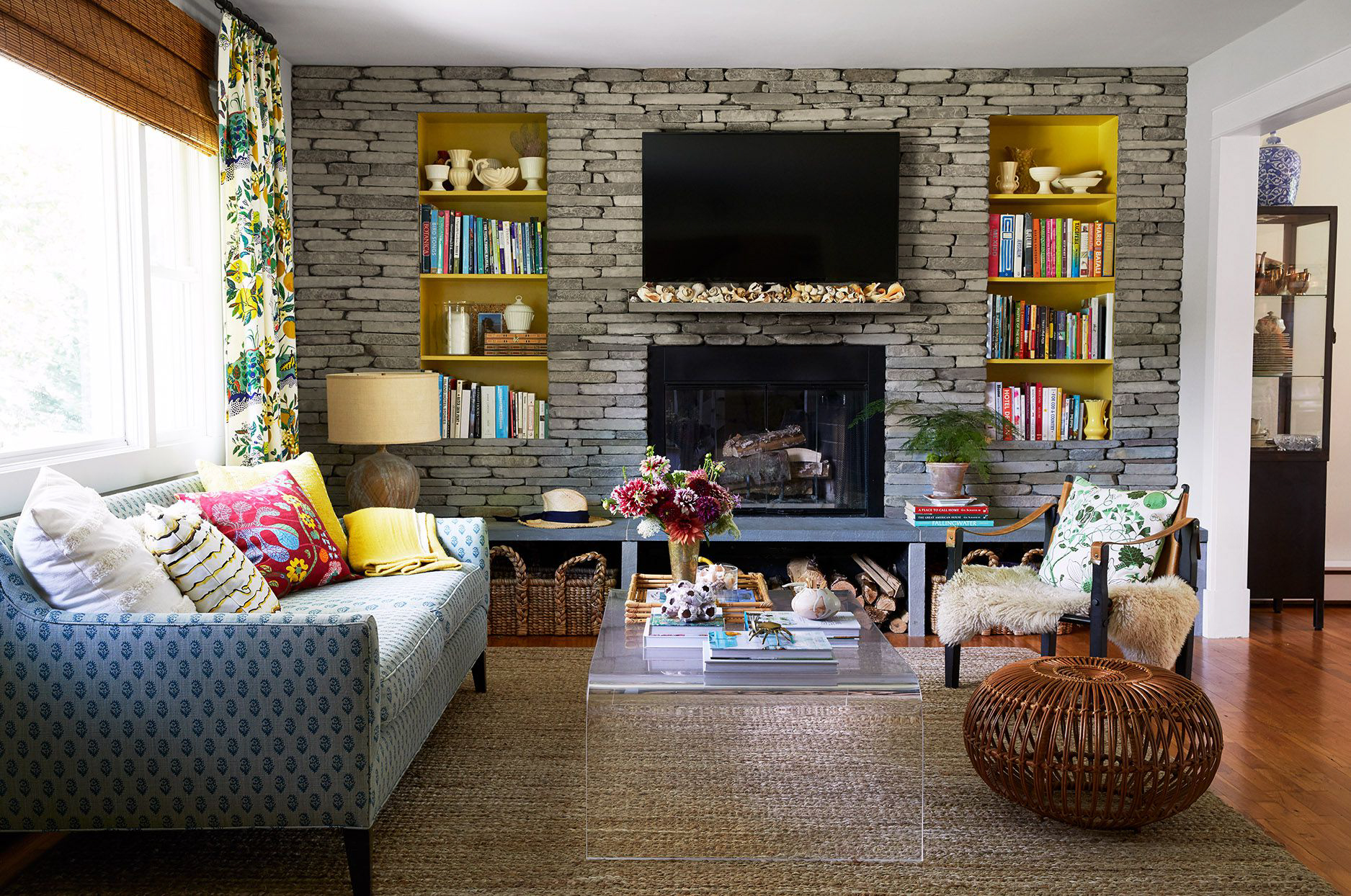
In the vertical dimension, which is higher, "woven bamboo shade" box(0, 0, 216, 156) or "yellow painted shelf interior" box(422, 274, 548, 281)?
"woven bamboo shade" box(0, 0, 216, 156)

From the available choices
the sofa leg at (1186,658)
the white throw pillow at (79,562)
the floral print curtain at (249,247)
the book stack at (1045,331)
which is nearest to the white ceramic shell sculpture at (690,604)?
the white throw pillow at (79,562)

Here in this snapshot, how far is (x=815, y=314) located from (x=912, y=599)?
52.0 inches

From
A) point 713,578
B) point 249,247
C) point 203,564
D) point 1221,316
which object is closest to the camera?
point 203,564

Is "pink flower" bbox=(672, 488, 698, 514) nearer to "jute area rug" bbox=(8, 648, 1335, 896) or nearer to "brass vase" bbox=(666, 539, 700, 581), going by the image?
"brass vase" bbox=(666, 539, 700, 581)

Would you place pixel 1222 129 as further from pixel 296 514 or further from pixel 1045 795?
pixel 296 514

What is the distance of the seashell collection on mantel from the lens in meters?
4.48

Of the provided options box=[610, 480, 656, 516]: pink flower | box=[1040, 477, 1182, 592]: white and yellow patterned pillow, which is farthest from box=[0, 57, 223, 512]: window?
box=[1040, 477, 1182, 592]: white and yellow patterned pillow

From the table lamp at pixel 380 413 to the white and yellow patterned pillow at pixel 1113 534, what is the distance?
2369 mm

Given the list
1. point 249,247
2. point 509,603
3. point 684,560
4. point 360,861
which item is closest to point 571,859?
A: point 360,861

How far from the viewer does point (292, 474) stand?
3.37m

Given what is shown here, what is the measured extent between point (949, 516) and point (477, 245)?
2.38 m

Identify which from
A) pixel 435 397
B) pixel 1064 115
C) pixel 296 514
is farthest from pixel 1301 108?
pixel 296 514

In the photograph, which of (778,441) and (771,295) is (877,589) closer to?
(778,441)

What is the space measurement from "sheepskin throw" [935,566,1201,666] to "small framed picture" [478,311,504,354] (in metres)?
2.45
